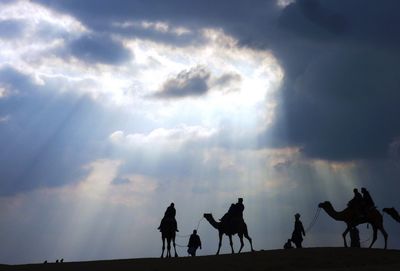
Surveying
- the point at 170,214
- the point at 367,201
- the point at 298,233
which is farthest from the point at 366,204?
the point at 170,214

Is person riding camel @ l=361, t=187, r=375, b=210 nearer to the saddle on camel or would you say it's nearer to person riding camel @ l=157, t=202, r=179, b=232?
the saddle on camel

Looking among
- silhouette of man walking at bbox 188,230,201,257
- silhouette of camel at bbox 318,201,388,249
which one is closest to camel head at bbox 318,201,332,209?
silhouette of camel at bbox 318,201,388,249

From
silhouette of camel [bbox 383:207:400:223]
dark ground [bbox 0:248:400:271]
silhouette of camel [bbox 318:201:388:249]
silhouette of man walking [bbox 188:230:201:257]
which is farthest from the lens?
silhouette of man walking [bbox 188:230:201:257]

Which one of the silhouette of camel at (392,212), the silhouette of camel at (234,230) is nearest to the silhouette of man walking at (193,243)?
the silhouette of camel at (234,230)

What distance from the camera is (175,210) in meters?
27.9

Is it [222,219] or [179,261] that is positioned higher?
[222,219]

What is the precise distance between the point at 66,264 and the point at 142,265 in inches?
155

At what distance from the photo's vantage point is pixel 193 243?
102 feet

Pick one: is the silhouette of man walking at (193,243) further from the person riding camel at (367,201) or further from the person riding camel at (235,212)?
the person riding camel at (367,201)

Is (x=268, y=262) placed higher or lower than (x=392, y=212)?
lower

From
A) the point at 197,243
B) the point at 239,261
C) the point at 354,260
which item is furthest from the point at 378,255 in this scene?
the point at 197,243

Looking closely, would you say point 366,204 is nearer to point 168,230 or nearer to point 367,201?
point 367,201

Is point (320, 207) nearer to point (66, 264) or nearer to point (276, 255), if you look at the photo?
point (276, 255)

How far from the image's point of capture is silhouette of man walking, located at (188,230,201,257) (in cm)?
3106
